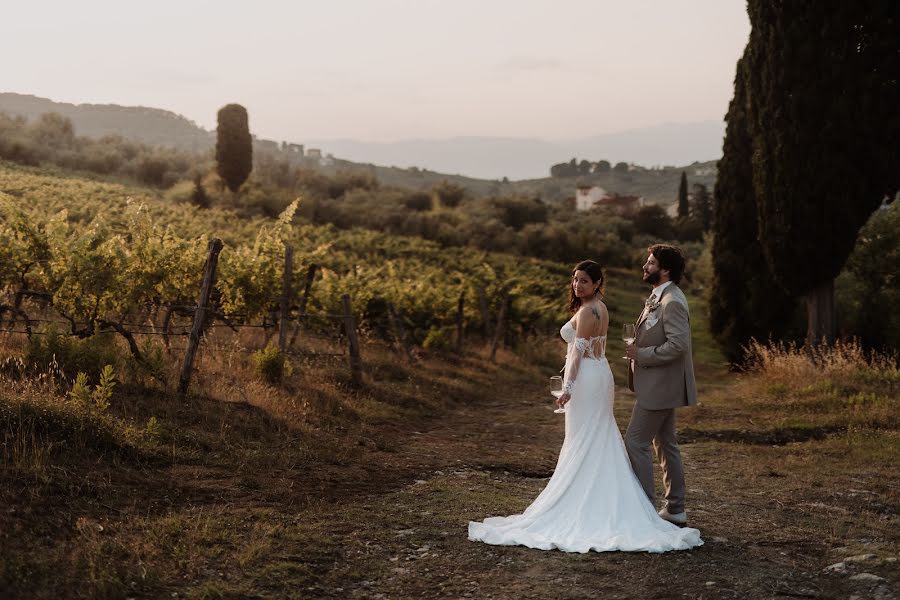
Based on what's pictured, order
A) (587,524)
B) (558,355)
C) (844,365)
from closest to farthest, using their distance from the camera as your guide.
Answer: (587,524) < (844,365) < (558,355)

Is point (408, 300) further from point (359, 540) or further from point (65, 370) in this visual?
point (359, 540)

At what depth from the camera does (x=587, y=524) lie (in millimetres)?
6102

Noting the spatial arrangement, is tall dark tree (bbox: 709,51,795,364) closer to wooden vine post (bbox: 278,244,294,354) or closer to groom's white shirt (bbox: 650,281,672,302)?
wooden vine post (bbox: 278,244,294,354)

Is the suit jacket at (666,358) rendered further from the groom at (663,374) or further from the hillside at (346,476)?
the hillside at (346,476)

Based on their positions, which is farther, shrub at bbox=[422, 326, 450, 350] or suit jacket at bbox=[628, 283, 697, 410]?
shrub at bbox=[422, 326, 450, 350]

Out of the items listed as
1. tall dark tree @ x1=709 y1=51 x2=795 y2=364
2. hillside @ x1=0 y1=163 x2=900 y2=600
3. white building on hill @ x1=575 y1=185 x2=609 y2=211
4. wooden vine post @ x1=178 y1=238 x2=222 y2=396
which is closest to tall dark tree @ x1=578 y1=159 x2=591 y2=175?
white building on hill @ x1=575 y1=185 x2=609 y2=211

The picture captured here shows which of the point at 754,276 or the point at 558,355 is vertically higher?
the point at 754,276

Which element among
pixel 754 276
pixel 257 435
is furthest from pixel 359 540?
pixel 754 276

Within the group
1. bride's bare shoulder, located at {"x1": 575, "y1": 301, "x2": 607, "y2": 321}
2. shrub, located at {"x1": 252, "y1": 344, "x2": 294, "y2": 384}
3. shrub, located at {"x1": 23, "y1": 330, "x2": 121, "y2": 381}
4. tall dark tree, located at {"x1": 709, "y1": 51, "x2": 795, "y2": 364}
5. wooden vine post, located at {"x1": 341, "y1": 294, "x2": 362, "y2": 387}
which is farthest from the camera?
tall dark tree, located at {"x1": 709, "y1": 51, "x2": 795, "y2": 364}

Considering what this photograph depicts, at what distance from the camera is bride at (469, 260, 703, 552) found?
237 inches

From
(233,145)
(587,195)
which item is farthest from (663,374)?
(587,195)

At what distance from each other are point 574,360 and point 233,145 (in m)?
44.3

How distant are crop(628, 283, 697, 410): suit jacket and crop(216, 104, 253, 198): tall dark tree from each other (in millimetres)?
44051

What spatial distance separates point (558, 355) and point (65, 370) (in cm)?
1450
